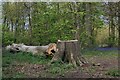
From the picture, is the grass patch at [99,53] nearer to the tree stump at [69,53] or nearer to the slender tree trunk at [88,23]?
the slender tree trunk at [88,23]

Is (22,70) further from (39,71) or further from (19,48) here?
(19,48)

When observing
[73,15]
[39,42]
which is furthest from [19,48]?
[73,15]

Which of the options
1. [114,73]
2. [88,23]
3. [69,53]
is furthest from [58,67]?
[88,23]

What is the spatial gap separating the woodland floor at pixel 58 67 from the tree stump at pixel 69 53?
0.15 metres

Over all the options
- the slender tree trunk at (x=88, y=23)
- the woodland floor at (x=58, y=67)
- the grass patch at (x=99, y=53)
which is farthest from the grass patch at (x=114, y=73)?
the slender tree trunk at (x=88, y=23)

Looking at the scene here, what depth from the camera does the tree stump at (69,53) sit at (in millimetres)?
3246

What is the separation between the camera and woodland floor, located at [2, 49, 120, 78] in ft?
8.70

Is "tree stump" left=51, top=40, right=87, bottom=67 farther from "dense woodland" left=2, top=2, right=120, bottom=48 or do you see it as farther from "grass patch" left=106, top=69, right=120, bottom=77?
"grass patch" left=106, top=69, right=120, bottom=77

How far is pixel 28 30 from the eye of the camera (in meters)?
3.62

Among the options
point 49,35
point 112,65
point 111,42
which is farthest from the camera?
point 111,42

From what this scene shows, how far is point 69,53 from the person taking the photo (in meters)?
3.26

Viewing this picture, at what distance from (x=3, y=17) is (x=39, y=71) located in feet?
3.14

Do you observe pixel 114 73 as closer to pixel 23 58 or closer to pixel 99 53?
pixel 99 53

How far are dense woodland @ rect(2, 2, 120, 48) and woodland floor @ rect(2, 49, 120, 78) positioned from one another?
8.2 inches
